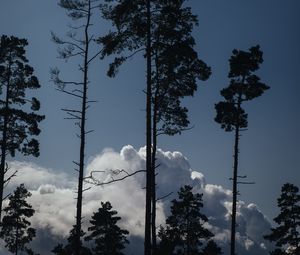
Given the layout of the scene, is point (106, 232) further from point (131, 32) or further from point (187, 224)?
point (131, 32)

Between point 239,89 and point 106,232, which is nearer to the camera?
point 239,89

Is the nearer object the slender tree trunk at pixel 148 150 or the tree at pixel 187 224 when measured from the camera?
the slender tree trunk at pixel 148 150

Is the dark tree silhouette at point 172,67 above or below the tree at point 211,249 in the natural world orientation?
above

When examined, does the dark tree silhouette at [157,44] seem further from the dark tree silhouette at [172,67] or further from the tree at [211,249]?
the tree at [211,249]

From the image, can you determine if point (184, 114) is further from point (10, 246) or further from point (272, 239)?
point (10, 246)

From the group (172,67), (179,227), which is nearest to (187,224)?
(179,227)

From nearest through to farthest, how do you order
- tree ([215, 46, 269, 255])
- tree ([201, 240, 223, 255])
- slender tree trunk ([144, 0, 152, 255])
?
slender tree trunk ([144, 0, 152, 255]), tree ([215, 46, 269, 255]), tree ([201, 240, 223, 255])

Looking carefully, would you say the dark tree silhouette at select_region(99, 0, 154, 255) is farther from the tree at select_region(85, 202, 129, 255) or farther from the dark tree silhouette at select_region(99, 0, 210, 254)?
the tree at select_region(85, 202, 129, 255)

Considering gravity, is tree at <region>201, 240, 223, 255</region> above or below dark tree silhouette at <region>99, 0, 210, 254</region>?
below

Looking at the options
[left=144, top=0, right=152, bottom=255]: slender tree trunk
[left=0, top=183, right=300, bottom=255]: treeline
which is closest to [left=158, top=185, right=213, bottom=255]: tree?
[left=0, top=183, right=300, bottom=255]: treeline

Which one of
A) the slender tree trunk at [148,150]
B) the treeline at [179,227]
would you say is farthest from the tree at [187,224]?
the slender tree trunk at [148,150]

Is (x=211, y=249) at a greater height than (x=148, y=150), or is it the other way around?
(x=148, y=150)

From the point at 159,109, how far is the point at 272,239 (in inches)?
918

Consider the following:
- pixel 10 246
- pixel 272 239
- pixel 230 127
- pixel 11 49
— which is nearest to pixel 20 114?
pixel 11 49
